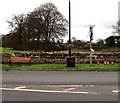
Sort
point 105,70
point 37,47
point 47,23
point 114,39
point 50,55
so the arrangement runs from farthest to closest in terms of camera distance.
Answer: point 114,39 < point 47,23 < point 37,47 < point 50,55 < point 105,70

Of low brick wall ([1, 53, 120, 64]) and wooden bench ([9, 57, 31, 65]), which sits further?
low brick wall ([1, 53, 120, 64])

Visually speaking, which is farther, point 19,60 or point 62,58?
point 62,58

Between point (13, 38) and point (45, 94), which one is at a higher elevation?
point (13, 38)

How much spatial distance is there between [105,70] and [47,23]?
2696 centimetres

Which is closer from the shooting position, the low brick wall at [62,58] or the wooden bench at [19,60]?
the wooden bench at [19,60]

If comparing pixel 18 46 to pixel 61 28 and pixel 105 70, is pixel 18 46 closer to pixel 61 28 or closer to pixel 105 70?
pixel 61 28

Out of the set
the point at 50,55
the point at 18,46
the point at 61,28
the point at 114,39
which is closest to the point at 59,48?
the point at 61,28

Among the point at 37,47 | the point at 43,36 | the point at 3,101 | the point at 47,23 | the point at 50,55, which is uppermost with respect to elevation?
the point at 47,23

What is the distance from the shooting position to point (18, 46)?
48.5 meters

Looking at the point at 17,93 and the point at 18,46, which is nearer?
the point at 17,93

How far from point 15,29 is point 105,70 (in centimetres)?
4387

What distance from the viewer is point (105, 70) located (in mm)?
12172

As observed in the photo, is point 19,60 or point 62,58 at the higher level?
point 62,58

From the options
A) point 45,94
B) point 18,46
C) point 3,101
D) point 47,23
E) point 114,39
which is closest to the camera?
point 3,101
